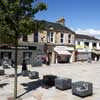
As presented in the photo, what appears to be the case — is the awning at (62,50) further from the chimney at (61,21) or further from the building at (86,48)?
the chimney at (61,21)

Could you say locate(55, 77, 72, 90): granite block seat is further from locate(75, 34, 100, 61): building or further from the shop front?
locate(75, 34, 100, 61): building

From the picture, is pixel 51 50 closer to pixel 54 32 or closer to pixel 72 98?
pixel 54 32

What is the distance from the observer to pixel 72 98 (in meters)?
8.66

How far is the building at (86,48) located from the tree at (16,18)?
25900 millimetres

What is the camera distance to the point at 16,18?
8.23m

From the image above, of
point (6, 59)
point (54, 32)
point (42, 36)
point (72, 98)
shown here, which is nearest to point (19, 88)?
point (72, 98)

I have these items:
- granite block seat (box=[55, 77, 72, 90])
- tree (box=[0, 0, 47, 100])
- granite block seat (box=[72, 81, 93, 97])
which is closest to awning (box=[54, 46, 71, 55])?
granite block seat (box=[55, 77, 72, 90])

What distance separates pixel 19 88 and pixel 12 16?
5359 mm

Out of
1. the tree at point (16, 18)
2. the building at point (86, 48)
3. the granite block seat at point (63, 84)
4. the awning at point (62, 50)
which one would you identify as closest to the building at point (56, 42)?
the awning at point (62, 50)

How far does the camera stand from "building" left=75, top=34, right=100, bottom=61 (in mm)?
34141

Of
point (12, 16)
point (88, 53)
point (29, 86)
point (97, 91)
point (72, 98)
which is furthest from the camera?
point (88, 53)

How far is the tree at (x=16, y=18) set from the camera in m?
7.83

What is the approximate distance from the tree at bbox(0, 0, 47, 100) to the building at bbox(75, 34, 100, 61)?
25.9 m

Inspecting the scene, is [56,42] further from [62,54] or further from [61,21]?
[61,21]
